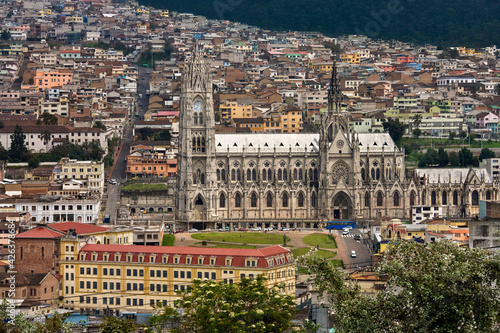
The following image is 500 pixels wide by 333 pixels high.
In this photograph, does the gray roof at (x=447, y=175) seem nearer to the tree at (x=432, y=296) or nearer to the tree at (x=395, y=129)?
the tree at (x=395, y=129)

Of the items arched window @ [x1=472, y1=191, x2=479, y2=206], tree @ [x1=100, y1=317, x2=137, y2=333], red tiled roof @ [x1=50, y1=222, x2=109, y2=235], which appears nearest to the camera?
tree @ [x1=100, y1=317, x2=137, y2=333]

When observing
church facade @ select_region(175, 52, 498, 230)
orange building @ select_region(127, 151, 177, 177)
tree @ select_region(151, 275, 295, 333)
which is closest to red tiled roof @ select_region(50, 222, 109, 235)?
church facade @ select_region(175, 52, 498, 230)

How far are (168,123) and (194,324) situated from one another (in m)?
133

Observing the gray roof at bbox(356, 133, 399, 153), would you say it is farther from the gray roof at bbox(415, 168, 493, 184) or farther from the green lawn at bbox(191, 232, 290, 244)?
the green lawn at bbox(191, 232, 290, 244)

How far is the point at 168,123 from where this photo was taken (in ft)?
646

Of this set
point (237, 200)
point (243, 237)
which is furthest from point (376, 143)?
point (243, 237)

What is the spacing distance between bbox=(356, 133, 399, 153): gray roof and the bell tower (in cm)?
1851

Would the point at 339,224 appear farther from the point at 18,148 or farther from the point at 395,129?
the point at 18,148

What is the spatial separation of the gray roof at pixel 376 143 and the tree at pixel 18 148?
4832 centimetres

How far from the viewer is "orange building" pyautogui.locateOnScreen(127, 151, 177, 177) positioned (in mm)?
172250

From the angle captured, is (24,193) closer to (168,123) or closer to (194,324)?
(168,123)

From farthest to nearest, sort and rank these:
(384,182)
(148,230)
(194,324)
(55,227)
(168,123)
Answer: (168,123) < (384,182) < (148,230) < (55,227) < (194,324)

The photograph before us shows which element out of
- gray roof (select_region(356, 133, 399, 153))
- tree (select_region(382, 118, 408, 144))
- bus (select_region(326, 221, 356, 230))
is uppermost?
tree (select_region(382, 118, 408, 144))

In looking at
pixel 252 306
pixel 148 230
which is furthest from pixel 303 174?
pixel 252 306
